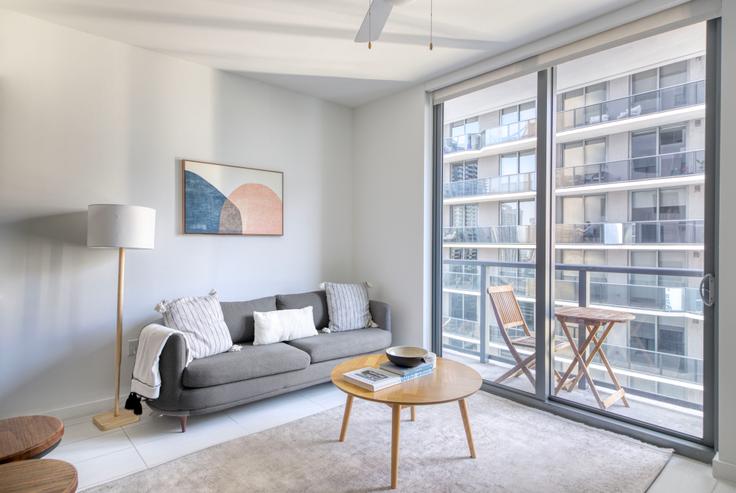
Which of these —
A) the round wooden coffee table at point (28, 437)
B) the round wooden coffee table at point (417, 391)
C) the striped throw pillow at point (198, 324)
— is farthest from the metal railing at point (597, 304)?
the round wooden coffee table at point (28, 437)

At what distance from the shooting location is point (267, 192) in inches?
150

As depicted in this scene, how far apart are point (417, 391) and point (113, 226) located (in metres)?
2.17

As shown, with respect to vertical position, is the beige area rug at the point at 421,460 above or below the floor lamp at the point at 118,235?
below

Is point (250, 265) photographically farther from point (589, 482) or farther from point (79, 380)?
point (589, 482)

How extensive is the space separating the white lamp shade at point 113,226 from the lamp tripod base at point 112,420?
117 cm

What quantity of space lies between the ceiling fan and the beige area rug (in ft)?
7.40

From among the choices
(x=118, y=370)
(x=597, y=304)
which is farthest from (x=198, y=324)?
(x=597, y=304)

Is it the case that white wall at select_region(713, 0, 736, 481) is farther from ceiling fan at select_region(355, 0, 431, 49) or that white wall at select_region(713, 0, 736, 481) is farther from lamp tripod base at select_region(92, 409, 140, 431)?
lamp tripod base at select_region(92, 409, 140, 431)

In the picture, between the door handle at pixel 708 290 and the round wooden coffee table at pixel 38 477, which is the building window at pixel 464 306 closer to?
the door handle at pixel 708 290

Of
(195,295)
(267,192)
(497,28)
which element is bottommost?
(195,295)

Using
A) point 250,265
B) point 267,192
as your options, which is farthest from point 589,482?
point 267,192

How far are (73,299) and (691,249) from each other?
414 cm

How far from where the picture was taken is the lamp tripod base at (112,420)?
8.67ft

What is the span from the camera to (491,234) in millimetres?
3553
